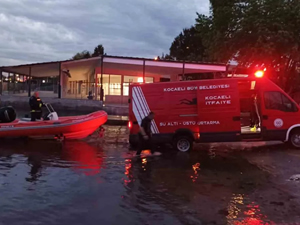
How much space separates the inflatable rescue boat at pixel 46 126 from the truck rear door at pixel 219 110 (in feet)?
15.2

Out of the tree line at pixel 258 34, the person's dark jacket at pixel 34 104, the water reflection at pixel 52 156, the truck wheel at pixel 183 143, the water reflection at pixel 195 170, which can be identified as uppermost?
the tree line at pixel 258 34

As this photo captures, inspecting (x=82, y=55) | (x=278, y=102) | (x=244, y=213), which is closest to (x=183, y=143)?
(x=278, y=102)

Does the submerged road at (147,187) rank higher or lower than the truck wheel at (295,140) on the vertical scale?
lower

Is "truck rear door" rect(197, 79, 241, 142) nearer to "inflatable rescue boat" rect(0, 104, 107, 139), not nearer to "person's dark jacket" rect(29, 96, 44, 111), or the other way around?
"inflatable rescue boat" rect(0, 104, 107, 139)

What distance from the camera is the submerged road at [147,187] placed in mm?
5523

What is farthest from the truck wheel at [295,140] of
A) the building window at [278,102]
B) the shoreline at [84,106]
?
the shoreline at [84,106]

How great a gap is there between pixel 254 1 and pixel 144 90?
625 inches

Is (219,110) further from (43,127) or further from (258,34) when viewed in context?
(258,34)

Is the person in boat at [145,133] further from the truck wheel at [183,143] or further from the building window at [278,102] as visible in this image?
the building window at [278,102]

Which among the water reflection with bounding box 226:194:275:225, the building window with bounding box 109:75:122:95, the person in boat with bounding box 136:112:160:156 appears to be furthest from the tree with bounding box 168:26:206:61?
the water reflection with bounding box 226:194:275:225

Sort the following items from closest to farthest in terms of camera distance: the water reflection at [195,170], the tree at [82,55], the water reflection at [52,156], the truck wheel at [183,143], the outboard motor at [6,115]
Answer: the water reflection at [195,170]
the water reflection at [52,156]
the truck wheel at [183,143]
the outboard motor at [6,115]
the tree at [82,55]

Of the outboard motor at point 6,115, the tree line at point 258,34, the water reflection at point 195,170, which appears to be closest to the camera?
the water reflection at point 195,170

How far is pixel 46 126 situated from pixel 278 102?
8383mm

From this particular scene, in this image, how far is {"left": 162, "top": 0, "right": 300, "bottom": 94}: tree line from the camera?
23.2 m
